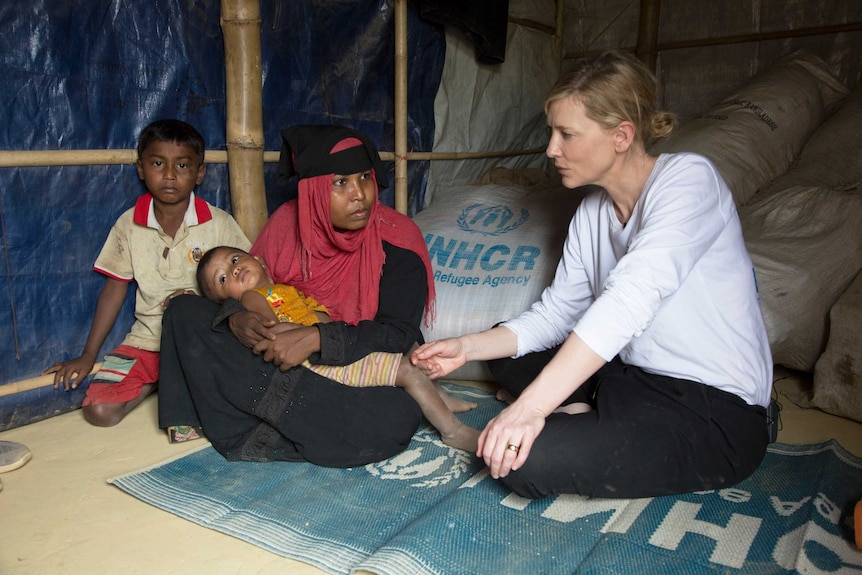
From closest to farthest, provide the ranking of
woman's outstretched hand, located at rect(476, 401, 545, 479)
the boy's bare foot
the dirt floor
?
1. woman's outstretched hand, located at rect(476, 401, 545, 479)
2. the dirt floor
3. the boy's bare foot

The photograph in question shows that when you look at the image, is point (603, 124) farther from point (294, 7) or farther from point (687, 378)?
point (294, 7)

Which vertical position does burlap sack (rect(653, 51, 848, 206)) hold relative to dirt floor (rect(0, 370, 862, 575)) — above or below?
above

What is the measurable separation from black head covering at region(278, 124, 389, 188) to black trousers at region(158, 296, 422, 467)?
0.48 meters

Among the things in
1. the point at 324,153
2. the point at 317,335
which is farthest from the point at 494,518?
the point at 324,153

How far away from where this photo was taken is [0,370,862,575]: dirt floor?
1.37 metres

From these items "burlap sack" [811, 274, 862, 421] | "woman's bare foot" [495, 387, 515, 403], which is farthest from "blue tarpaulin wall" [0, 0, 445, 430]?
"burlap sack" [811, 274, 862, 421]

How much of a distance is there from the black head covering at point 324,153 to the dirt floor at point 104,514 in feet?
2.84

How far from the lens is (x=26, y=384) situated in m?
2.06

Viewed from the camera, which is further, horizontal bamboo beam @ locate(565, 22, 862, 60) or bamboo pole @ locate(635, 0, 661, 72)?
bamboo pole @ locate(635, 0, 661, 72)

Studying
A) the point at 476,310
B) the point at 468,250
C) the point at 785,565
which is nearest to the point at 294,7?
the point at 468,250

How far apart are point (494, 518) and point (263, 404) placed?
2.26 ft

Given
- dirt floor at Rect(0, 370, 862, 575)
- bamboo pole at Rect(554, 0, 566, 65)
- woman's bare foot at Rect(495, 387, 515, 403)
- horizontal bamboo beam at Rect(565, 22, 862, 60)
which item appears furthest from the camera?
bamboo pole at Rect(554, 0, 566, 65)

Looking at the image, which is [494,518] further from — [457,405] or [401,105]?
[401,105]

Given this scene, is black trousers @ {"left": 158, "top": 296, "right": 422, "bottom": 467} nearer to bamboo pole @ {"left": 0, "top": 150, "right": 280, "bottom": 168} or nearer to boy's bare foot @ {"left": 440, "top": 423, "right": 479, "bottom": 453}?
boy's bare foot @ {"left": 440, "top": 423, "right": 479, "bottom": 453}
